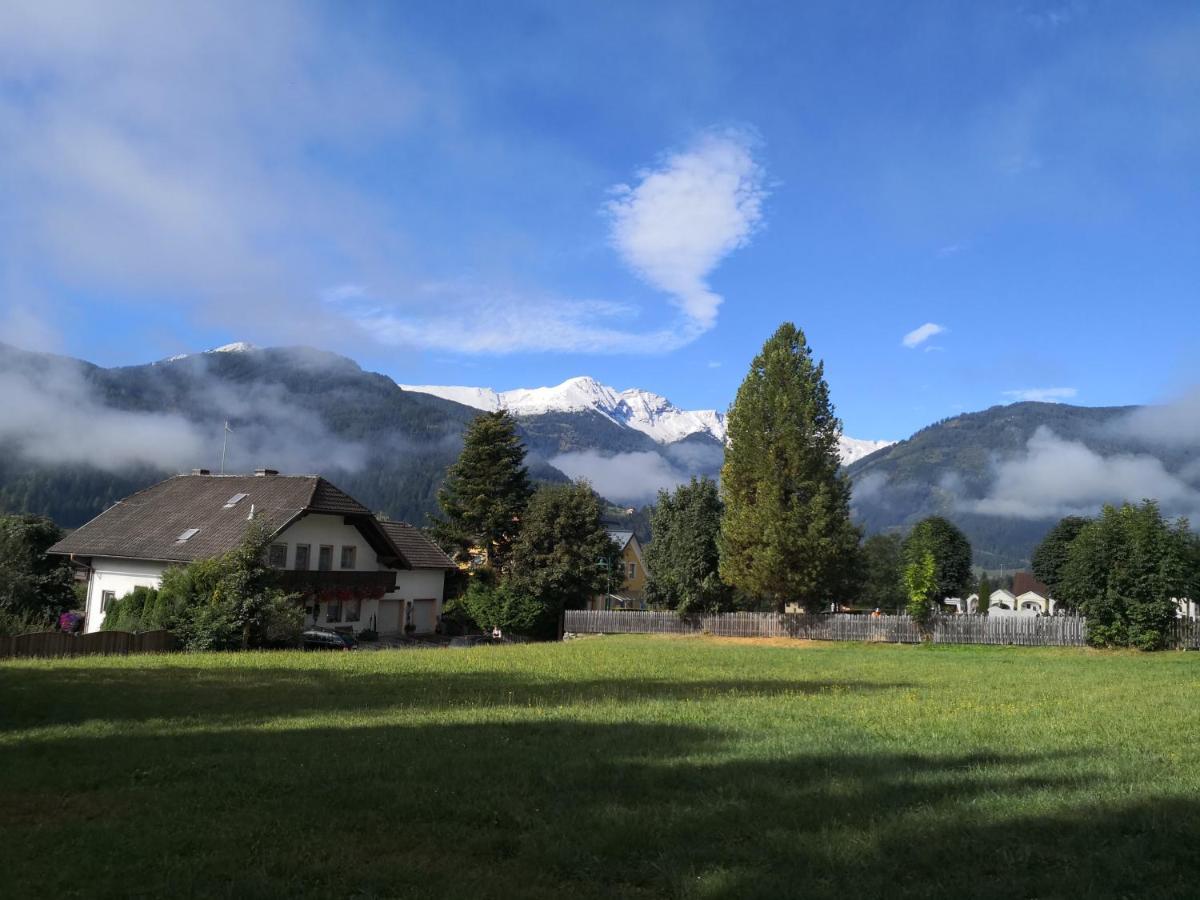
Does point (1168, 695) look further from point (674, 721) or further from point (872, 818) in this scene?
point (872, 818)

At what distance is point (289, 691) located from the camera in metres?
17.3

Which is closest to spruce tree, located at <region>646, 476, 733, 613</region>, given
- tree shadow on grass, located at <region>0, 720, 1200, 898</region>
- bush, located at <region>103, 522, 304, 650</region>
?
bush, located at <region>103, 522, 304, 650</region>

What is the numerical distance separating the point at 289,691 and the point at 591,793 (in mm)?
10710

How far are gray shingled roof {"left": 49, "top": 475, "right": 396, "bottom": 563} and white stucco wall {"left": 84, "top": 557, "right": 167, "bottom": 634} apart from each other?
2.10 ft

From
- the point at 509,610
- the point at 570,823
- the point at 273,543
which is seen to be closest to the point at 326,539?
the point at 273,543

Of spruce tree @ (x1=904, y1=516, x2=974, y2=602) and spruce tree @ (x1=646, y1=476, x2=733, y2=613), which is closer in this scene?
spruce tree @ (x1=646, y1=476, x2=733, y2=613)

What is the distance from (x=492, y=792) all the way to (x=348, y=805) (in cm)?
135

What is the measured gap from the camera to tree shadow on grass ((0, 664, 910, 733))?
14141 mm

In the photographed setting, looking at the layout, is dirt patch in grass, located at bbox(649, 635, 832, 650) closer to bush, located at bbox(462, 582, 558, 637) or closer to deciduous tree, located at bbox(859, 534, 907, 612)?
bush, located at bbox(462, 582, 558, 637)

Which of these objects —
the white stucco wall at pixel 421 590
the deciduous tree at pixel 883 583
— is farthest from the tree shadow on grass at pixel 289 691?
the deciduous tree at pixel 883 583

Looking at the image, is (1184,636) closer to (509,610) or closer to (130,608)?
(509,610)

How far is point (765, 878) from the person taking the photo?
238 inches

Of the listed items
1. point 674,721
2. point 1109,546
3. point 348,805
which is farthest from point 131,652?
point 1109,546

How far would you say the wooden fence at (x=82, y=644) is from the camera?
2561cm
